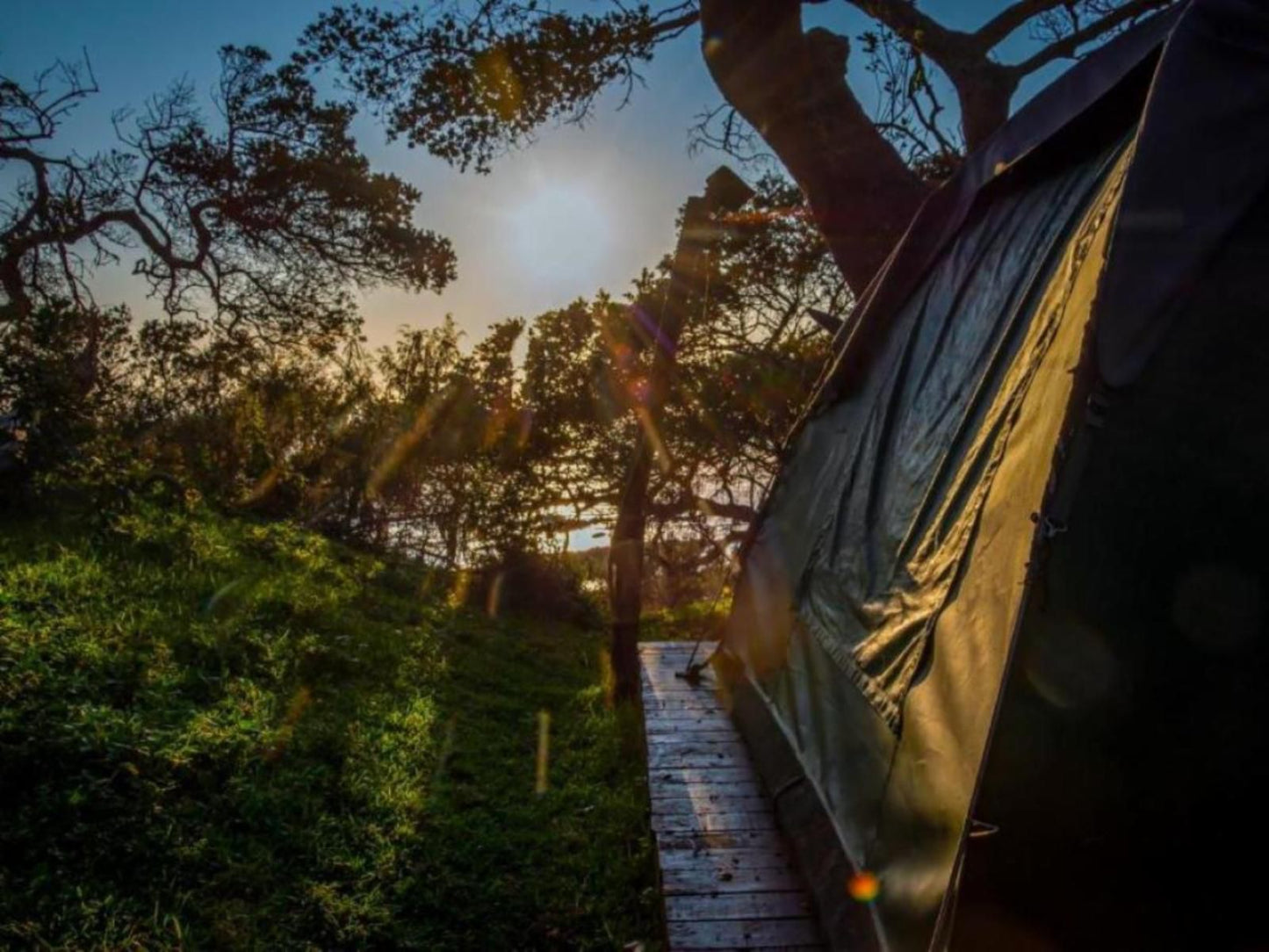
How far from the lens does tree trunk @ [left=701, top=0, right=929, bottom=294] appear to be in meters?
5.22

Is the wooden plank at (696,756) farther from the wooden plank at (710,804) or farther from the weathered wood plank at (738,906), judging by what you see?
the weathered wood plank at (738,906)

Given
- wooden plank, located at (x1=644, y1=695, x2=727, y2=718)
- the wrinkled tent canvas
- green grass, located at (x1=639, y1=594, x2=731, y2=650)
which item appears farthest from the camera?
green grass, located at (x1=639, y1=594, x2=731, y2=650)

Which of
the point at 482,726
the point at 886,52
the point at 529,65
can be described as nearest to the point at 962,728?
the point at 482,726

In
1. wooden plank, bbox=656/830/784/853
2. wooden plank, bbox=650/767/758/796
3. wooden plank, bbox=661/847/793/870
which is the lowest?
wooden plank, bbox=661/847/793/870

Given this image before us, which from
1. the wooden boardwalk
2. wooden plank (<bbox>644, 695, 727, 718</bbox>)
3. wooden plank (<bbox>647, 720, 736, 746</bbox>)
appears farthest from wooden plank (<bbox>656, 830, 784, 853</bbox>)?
wooden plank (<bbox>644, 695, 727, 718</bbox>)

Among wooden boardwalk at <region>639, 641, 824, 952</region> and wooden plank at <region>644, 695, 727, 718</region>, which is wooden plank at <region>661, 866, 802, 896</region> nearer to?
wooden boardwalk at <region>639, 641, 824, 952</region>

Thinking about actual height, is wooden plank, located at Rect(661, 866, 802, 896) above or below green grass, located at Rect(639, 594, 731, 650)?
below

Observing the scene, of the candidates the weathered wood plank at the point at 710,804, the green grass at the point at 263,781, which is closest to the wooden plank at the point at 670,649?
the green grass at the point at 263,781

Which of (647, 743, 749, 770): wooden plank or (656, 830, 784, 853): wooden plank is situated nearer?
(656, 830, 784, 853): wooden plank

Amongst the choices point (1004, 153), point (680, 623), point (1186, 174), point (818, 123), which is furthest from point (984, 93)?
point (680, 623)

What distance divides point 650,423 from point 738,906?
376 cm

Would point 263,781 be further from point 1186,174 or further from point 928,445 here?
point 1186,174

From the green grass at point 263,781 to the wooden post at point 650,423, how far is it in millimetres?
559

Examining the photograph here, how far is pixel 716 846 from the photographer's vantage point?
8.60 ft
